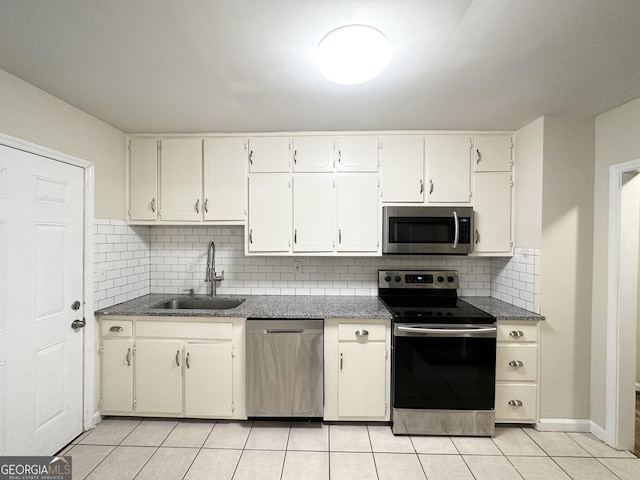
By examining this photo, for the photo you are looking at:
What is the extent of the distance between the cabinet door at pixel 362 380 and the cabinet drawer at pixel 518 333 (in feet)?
3.05

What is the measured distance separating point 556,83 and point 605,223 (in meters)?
1.18

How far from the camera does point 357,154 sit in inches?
106

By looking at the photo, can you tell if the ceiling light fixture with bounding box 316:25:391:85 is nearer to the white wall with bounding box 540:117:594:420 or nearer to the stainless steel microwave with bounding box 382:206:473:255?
the stainless steel microwave with bounding box 382:206:473:255

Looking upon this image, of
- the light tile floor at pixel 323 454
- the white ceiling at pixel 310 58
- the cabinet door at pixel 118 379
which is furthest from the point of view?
the cabinet door at pixel 118 379

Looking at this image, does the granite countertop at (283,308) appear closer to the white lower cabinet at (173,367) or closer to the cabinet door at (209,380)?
the white lower cabinet at (173,367)

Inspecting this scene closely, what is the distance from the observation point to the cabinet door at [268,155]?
2717 mm

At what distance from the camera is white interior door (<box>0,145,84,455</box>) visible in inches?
69.4

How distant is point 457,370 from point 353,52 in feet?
7.26

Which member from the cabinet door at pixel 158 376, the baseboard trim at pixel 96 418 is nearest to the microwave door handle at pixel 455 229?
the cabinet door at pixel 158 376

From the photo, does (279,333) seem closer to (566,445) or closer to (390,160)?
(390,160)

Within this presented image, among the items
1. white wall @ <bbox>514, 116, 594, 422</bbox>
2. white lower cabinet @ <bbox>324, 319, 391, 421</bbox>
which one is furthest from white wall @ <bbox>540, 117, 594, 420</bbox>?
white lower cabinet @ <bbox>324, 319, 391, 421</bbox>

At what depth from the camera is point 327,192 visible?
2.70m

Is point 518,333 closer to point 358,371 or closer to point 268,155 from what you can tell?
point 358,371

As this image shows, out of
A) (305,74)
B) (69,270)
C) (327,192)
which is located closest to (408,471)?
(327,192)
